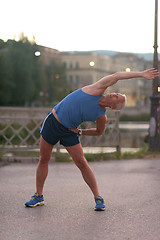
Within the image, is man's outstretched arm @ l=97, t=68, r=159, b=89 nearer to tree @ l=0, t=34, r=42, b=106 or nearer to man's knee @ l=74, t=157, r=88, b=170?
man's knee @ l=74, t=157, r=88, b=170

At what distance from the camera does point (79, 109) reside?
16.0 ft

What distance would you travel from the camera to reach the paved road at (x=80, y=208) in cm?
431

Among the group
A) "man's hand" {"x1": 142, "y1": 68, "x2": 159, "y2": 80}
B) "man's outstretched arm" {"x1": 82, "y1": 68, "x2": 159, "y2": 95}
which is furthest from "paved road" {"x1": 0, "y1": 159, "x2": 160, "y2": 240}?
"man's hand" {"x1": 142, "y1": 68, "x2": 159, "y2": 80}

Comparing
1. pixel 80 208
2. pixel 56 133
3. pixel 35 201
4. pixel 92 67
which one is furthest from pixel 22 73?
pixel 56 133

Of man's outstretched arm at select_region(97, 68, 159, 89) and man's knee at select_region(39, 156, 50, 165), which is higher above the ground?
man's outstretched arm at select_region(97, 68, 159, 89)

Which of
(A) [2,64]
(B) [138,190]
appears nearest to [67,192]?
(B) [138,190]

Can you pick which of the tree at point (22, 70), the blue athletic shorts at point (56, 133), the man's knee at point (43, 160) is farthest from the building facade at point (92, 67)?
the blue athletic shorts at point (56, 133)

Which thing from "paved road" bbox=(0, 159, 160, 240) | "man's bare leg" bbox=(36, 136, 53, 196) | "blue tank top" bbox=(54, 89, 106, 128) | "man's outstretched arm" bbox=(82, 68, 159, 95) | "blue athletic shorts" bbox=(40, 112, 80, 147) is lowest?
"paved road" bbox=(0, 159, 160, 240)

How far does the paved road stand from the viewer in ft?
14.1

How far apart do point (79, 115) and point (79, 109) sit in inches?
2.6

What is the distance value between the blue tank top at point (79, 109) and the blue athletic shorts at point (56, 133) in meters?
0.10

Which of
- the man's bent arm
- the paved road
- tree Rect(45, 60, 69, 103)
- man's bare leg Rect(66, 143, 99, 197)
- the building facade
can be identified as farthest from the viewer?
the building facade

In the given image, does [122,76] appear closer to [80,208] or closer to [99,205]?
[99,205]

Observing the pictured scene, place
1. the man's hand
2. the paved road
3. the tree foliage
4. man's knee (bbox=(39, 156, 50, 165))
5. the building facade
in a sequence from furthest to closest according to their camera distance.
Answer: the building facade
the tree foliage
man's knee (bbox=(39, 156, 50, 165))
the man's hand
the paved road
